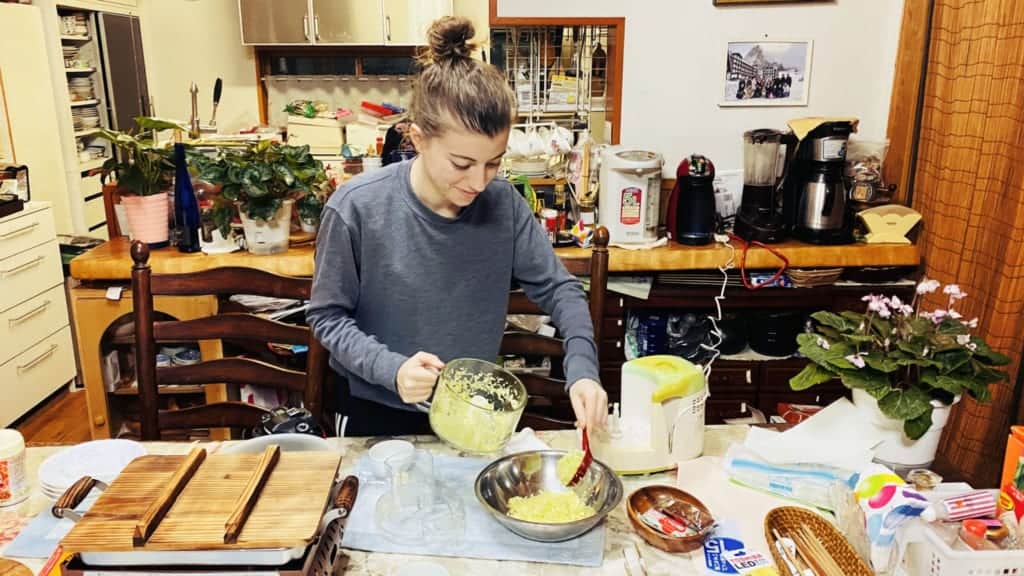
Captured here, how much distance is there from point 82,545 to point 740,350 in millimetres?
2197

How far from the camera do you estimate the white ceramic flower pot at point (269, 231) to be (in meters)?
2.44

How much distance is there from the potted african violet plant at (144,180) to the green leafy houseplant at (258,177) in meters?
0.17

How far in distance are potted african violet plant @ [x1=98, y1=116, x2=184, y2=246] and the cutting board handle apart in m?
1.59

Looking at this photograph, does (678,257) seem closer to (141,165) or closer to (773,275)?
(773,275)

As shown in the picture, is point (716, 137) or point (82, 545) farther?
point (716, 137)

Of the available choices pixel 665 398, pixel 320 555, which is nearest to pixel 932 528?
pixel 665 398

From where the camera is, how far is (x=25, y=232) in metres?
3.33

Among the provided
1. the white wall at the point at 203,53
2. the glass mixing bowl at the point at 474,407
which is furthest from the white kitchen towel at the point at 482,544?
the white wall at the point at 203,53

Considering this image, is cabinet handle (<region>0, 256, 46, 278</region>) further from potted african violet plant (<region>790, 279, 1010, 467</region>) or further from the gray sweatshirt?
potted african violet plant (<region>790, 279, 1010, 467</region>)

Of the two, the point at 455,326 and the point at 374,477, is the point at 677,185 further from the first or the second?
the point at 374,477

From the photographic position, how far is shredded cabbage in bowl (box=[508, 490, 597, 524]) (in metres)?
1.12

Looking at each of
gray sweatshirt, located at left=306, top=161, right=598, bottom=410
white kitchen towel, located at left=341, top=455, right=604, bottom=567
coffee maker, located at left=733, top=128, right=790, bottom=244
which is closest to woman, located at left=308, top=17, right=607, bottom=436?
gray sweatshirt, located at left=306, top=161, right=598, bottom=410

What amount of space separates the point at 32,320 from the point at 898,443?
11.5 ft

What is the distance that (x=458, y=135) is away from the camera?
1.33 meters
